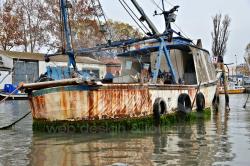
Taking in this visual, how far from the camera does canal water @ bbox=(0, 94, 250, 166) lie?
398 inches

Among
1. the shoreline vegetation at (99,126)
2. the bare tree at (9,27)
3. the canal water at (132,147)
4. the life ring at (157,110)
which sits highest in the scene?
the bare tree at (9,27)

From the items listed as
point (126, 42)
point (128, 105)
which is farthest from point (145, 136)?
point (126, 42)

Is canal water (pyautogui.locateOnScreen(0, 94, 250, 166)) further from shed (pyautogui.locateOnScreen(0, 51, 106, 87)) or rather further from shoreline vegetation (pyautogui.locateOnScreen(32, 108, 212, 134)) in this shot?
shed (pyautogui.locateOnScreen(0, 51, 106, 87))

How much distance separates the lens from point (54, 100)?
14234 millimetres

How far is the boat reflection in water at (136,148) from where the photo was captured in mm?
10133

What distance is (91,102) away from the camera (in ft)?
45.9

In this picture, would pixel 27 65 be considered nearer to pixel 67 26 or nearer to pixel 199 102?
pixel 199 102

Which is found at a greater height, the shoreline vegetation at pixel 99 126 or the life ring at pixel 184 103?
the life ring at pixel 184 103

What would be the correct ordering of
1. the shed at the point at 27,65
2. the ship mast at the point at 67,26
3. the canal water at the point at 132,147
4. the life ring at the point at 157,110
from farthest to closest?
1. the shed at the point at 27,65
2. the ship mast at the point at 67,26
3. the life ring at the point at 157,110
4. the canal water at the point at 132,147

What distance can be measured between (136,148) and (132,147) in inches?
7.8

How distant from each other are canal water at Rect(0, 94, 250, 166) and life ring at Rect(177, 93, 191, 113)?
184cm

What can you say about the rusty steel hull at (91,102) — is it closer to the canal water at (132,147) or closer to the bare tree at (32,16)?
the canal water at (132,147)

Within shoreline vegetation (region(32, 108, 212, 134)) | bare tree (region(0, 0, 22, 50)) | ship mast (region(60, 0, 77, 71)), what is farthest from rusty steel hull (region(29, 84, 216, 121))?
bare tree (region(0, 0, 22, 50))

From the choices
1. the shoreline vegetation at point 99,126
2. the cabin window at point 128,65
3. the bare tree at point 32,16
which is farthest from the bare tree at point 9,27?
the shoreline vegetation at point 99,126
